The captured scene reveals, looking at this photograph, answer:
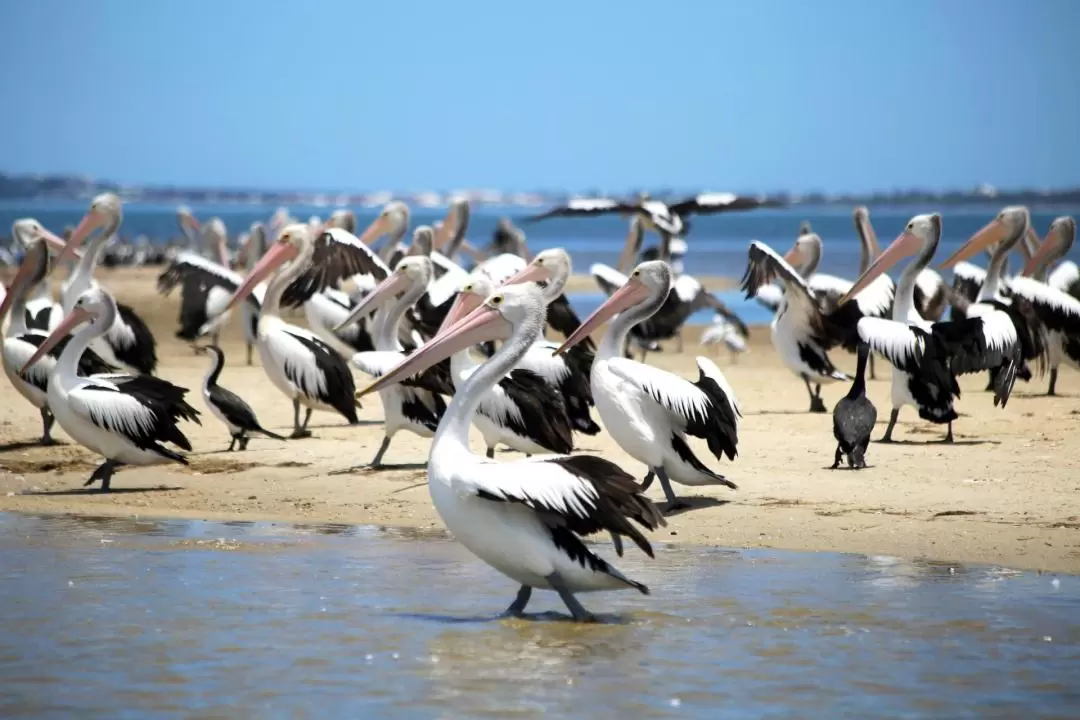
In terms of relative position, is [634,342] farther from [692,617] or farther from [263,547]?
[692,617]

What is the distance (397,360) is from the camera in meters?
8.02

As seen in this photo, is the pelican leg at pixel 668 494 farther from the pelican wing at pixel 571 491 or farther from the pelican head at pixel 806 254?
the pelican head at pixel 806 254

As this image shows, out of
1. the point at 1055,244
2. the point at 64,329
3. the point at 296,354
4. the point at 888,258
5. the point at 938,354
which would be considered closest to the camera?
the point at 64,329

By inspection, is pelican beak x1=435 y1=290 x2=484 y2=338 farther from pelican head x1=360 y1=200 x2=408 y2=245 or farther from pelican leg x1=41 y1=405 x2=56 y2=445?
pelican head x1=360 y1=200 x2=408 y2=245

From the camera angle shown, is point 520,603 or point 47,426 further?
point 47,426

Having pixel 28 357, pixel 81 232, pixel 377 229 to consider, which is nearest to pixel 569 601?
pixel 28 357

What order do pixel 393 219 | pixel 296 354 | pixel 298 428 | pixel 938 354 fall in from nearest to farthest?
pixel 938 354, pixel 296 354, pixel 298 428, pixel 393 219

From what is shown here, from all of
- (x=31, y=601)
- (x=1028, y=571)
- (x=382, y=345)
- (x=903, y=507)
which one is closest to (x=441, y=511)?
(x=31, y=601)

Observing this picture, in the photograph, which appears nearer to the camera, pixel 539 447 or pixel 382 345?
pixel 539 447

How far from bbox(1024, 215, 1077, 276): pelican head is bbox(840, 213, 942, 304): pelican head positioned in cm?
272

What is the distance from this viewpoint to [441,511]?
4.82m

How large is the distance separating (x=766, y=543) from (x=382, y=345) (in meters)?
2.99

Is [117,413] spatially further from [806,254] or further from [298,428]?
[806,254]

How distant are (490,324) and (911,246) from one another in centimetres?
510
